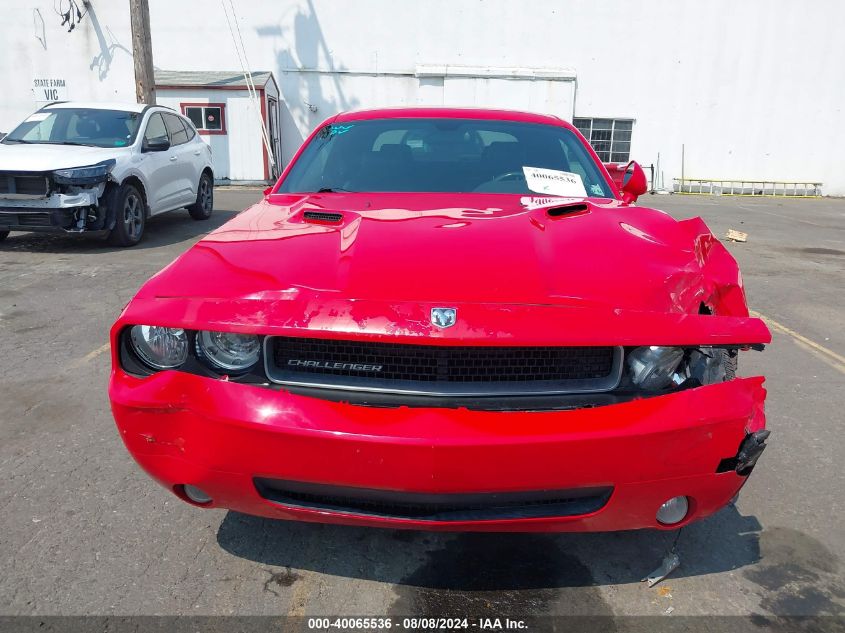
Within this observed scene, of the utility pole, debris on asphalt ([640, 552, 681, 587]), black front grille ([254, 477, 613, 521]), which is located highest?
the utility pole

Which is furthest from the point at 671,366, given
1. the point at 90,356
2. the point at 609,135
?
the point at 609,135

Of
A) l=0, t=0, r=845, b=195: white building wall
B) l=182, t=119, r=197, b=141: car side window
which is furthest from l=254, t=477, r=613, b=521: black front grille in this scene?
l=0, t=0, r=845, b=195: white building wall

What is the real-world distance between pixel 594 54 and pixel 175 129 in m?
13.8

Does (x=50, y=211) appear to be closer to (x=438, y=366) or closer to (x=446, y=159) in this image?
(x=446, y=159)

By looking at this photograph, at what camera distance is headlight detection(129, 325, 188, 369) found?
6.12 ft

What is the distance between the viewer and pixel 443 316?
5.48 feet

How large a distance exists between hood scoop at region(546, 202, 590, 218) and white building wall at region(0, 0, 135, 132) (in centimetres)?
1935

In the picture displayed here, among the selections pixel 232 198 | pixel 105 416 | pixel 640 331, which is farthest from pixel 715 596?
pixel 232 198

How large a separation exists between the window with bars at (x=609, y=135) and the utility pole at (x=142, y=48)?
12049mm

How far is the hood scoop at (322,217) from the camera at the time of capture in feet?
7.70

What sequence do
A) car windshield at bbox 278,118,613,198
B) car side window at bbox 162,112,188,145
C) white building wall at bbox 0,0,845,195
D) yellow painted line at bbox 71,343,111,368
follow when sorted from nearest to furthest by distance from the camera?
car windshield at bbox 278,118,613,198 < yellow painted line at bbox 71,343,111,368 < car side window at bbox 162,112,188,145 < white building wall at bbox 0,0,845,195

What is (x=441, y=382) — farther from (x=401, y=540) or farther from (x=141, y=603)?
(x=141, y=603)

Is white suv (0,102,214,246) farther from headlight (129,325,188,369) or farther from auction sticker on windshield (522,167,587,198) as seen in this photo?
headlight (129,325,188,369)

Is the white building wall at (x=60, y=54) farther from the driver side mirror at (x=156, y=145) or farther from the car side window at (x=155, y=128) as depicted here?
the driver side mirror at (x=156, y=145)
